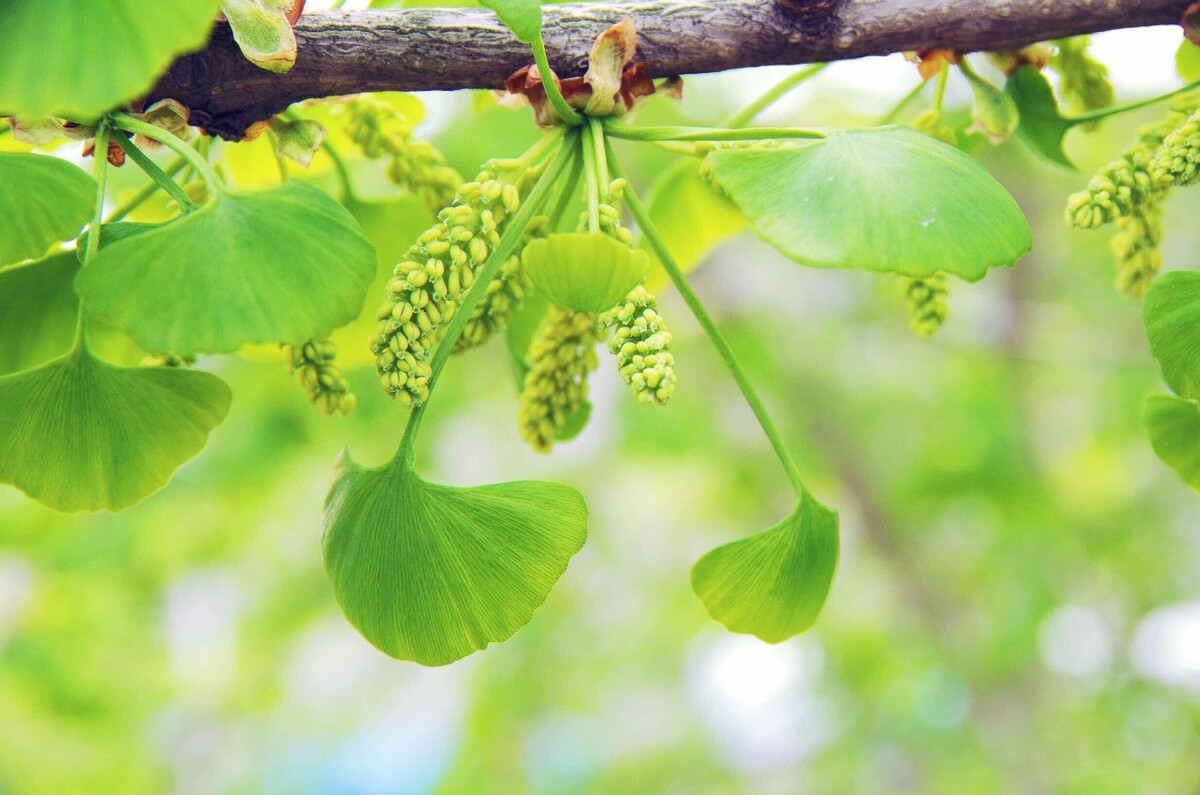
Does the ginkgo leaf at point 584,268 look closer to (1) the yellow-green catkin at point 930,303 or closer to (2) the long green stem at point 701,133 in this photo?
(2) the long green stem at point 701,133

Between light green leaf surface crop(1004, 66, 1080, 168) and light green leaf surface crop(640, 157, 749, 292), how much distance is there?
0.60 ft

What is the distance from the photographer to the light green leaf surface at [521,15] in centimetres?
37

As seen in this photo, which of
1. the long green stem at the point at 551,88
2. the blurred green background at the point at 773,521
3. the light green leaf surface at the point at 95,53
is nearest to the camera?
the light green leaf surface at the point at 95,53

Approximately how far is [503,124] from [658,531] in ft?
8.18

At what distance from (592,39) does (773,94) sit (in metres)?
0.17

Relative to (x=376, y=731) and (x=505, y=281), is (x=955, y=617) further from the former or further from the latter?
(x=376, y=731)

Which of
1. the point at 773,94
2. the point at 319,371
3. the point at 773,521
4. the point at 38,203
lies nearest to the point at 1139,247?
the point at 773,94

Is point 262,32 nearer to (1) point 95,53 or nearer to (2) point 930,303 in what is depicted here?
(1) point 95,53

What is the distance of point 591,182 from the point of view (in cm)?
43

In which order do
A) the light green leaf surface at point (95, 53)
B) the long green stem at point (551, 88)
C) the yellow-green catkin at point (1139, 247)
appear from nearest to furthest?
the light green leaf surface at point (95, 53) → the long green stem at point (551, 88) → the yellow-green catkin at point (1139, 247)

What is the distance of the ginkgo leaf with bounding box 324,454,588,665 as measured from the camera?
0.43 metres

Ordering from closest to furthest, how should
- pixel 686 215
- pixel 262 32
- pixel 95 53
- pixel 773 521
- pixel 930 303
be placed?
pixel 95 53 < pixel 262 32 < pixel 930 303 < pixel 686 215 < pixel 773 521

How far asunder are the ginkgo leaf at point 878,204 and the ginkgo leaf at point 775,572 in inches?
6.5

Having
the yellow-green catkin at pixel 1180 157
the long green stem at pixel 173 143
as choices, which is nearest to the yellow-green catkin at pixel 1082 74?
the yellow-green catkin at pixel 1180 157
